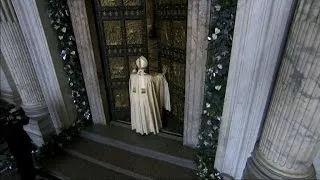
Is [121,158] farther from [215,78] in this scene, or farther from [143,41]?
[215,78]

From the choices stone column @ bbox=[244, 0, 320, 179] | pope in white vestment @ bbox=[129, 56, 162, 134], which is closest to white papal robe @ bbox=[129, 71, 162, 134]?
pope in white vestment @ bbox=[129, 56, 162, 134]

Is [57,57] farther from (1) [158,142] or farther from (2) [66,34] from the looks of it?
(1) [158,142]

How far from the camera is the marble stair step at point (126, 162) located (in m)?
3.25

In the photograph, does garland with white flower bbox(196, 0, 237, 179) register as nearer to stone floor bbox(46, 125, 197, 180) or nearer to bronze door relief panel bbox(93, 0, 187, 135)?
stone floor bbox(46, 125, 197, 180)

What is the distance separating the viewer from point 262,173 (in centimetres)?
239

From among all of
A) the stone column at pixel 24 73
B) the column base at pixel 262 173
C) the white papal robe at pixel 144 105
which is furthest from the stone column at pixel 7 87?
the column base at pixel 262 173

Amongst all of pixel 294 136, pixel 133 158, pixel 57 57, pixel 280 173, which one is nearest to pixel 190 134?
pixel 133 158

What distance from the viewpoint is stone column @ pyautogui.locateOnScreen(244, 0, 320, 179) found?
1.72 meters

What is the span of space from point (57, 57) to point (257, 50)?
2.94 metres

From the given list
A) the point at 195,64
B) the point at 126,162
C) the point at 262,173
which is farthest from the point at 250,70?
the point at 126,162

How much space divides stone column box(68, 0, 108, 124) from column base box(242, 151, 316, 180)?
2582 mm

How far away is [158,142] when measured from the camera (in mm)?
3680

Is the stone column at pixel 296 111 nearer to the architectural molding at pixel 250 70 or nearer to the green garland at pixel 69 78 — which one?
the architectural molding at pixel 250 70

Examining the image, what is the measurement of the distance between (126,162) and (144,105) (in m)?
0.94
